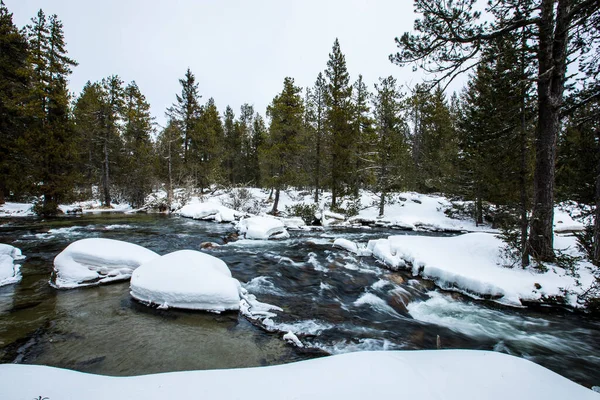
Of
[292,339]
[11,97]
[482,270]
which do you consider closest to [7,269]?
[292,339]

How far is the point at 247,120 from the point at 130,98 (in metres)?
19.8

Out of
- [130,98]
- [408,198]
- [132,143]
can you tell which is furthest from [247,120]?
[408,198]

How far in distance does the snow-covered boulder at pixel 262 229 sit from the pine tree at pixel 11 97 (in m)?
15.0

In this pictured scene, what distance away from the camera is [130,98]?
1152 inches

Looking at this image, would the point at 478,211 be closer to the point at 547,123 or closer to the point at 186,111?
the point at 547,123

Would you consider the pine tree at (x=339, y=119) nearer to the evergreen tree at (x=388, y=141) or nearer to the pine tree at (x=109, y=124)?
the evergreen tree at (x=388, y=141)

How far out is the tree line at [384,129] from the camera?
578 cm

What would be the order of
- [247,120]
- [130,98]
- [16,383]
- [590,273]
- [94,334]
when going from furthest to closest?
[247,120]
[130,98]
[590,273]
[94,334]
[16,383]

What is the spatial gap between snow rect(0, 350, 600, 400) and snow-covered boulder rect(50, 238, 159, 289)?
365 cm

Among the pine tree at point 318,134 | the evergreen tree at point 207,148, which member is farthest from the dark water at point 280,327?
the evergreen tree at point 207,148

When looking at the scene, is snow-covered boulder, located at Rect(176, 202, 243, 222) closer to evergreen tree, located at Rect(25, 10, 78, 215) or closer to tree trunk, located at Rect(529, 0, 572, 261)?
evergreen tree, located at Rect(25, 10, 78, 215)

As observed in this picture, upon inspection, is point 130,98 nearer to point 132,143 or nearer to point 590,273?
→ point 132,143

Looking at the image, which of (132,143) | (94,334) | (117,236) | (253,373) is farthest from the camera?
(132,143)

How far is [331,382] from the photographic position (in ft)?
7.51
